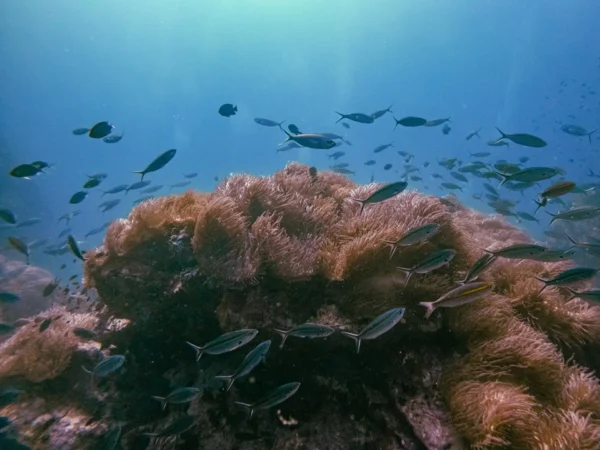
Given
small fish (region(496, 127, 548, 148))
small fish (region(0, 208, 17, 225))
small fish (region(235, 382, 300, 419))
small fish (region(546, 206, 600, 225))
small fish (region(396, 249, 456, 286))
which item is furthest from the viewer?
small fish (region(496, 127, 548, 148))

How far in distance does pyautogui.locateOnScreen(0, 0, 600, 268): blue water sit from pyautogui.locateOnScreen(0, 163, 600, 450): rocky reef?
88174mm

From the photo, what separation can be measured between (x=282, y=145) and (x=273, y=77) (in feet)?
517

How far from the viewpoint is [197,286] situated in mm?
4188

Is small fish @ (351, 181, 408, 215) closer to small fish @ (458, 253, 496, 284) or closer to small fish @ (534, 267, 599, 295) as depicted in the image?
small fish @ (458, 253, 496, 284)

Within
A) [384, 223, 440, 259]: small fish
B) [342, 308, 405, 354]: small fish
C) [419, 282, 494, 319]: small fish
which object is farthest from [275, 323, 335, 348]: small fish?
[384, 223, 440, 259]: small fish

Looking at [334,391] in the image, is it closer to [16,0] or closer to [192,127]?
[16,0]

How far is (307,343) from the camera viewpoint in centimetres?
362

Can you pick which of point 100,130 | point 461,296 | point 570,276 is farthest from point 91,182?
point 570,276

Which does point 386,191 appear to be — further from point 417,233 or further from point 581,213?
point 581,213

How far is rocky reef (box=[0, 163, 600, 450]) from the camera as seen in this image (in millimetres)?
3070

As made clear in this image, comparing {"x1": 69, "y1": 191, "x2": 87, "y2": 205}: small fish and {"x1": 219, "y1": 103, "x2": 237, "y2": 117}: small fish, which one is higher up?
{"x1": 219, "y1": 103, "x2": 237, "y2": 117}: small fish

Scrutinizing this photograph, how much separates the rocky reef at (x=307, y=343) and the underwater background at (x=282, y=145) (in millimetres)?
34

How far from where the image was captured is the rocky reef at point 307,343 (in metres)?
3.07

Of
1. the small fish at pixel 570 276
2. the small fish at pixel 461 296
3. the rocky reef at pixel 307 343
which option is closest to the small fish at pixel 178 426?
the rocky reef at pixel 307 343
